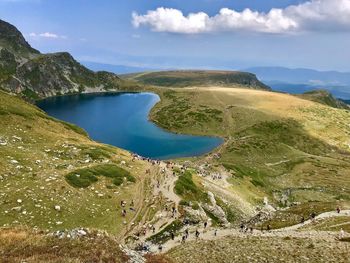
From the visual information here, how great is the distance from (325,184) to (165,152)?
67.3m

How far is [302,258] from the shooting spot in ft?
133

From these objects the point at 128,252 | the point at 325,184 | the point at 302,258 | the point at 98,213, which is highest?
the point at 128,252

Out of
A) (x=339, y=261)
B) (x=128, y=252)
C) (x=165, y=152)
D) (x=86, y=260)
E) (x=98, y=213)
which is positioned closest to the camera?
(x=86, y=260)

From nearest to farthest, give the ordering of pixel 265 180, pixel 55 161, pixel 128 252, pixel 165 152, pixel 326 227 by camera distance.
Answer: pixel 128 252, pixel 326 227, pixel 55 161, pixel 265 180, pixel 165 152

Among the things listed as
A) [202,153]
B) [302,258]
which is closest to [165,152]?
[202,153]

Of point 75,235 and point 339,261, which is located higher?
point 75,235

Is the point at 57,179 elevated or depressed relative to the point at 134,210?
elevated

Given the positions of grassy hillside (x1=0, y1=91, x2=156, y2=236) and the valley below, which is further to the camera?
grassy hillside (x1=0, y1=91, x2=156, y2=236)

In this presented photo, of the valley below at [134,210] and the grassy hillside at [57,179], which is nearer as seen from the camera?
the valley below at [134,210]

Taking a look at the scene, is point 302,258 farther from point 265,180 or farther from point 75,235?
point 265,180

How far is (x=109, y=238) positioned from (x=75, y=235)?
3.05 m

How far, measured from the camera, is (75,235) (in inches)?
1406

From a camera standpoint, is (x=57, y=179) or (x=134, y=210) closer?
(x=57, y=179)

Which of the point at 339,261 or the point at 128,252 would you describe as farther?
the point at 339,261
